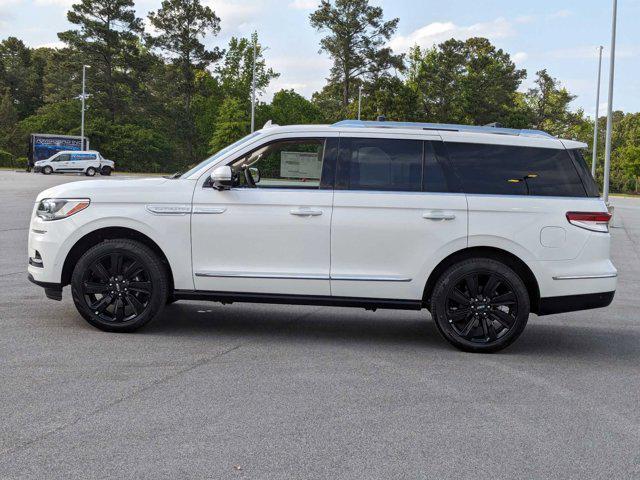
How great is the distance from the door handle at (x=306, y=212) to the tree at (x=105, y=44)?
7323 cm

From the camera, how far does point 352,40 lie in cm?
7831

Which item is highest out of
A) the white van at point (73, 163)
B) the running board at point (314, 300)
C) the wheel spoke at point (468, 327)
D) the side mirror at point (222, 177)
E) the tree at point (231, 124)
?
the tree at point (231, 124)

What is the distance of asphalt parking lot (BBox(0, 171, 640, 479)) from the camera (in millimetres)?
3865

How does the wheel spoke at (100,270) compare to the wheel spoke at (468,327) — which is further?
the wheel spoke at (100,270)

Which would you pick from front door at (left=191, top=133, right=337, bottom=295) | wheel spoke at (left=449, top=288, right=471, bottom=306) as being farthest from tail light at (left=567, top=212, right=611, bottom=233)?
front door at (left=191, top=133, right=337, bottom=295)

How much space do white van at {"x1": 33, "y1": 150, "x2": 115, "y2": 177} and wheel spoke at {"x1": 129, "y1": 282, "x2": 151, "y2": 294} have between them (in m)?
51.3

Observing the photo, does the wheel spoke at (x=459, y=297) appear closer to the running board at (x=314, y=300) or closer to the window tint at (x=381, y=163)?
the running board at (x=314, y=300)

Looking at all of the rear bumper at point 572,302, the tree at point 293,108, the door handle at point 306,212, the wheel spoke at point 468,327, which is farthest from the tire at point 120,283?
the tree at point 293,108

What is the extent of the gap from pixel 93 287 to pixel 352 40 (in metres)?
74.8

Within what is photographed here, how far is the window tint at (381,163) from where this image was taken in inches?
256

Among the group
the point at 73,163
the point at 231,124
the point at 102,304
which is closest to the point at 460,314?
the point at 102,304

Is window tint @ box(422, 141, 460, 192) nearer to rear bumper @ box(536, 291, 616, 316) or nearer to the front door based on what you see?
the front door

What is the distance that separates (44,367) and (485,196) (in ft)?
12.2

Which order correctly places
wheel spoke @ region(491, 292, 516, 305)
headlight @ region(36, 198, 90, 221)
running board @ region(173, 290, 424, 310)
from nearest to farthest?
wheel spoke @ region(491, 292, 516, 305) < running board @ region(173, 290, 424, 310) < headlight @ region(36, 198, 90, 221)
